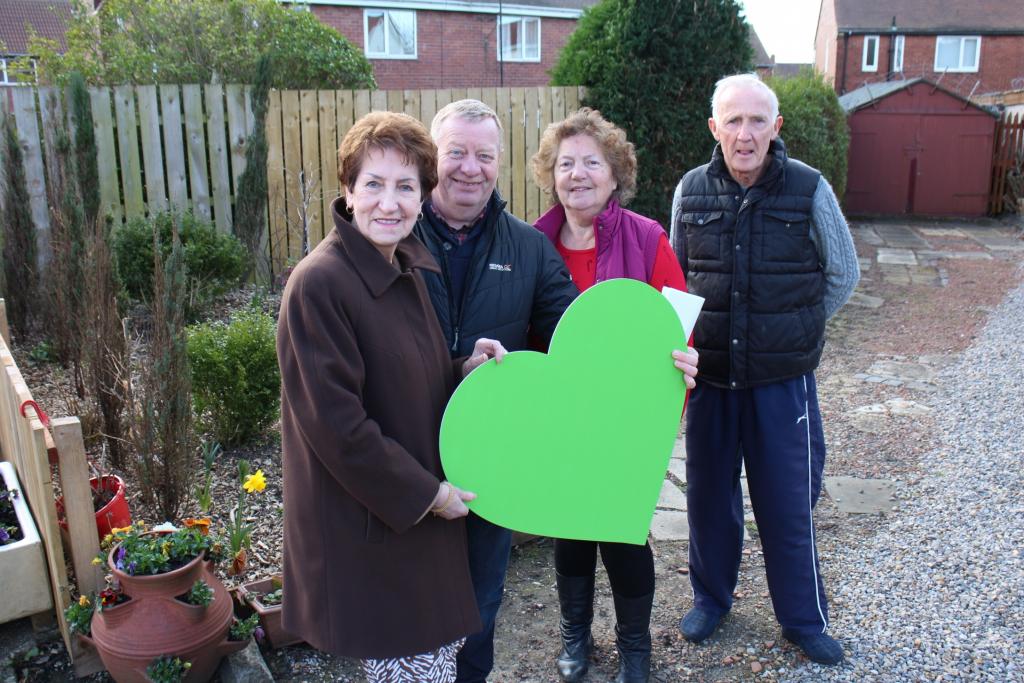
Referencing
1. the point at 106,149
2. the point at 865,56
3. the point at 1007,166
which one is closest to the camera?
the point at 106,149

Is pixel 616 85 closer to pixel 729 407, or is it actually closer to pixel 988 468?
pixel 988 468

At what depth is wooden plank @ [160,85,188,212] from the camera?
7531mm

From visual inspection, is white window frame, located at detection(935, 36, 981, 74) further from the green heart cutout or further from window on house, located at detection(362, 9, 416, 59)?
the green heart cutout

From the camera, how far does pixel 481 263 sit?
2174 mm

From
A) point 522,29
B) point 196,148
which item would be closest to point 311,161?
point 196,148

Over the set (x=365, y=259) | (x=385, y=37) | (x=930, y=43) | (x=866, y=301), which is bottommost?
(x=866, y=301)

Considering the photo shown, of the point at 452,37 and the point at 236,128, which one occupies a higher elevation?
the point at 452,37

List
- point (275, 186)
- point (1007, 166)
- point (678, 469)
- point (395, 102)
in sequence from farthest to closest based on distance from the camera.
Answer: point (1007, 166), point (395, 102), point (275, 186), point (678, 469)

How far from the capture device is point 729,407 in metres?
2.98

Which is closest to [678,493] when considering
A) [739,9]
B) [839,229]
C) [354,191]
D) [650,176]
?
[839,229]

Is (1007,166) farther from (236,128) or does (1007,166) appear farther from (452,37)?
(236,128)

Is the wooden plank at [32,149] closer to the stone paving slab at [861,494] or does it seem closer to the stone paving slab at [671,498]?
the stone paving slab at [671,498]

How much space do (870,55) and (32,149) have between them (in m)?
33.5

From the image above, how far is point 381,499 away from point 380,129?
78 cm
